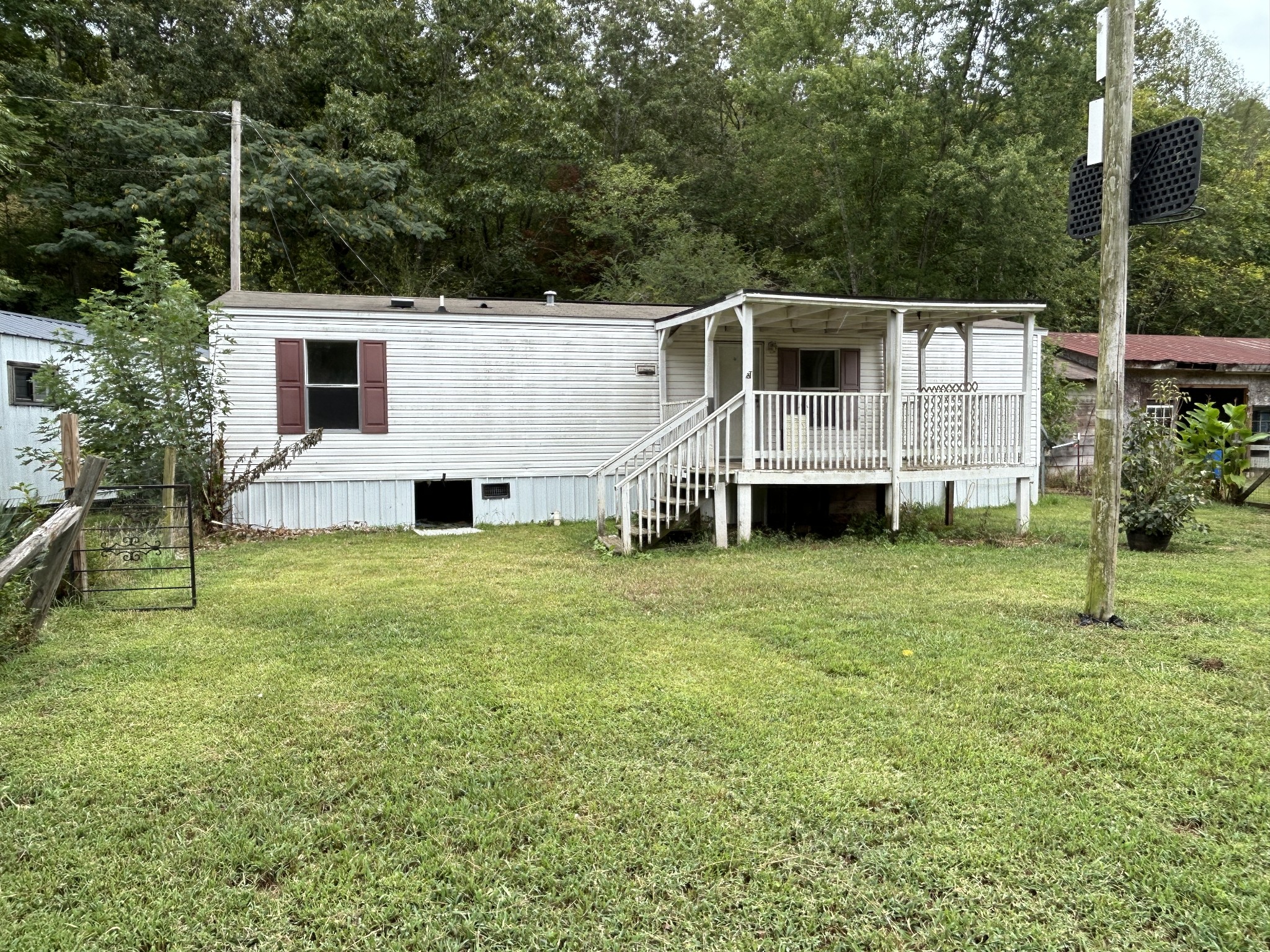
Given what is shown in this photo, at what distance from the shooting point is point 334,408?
10414 millimetres

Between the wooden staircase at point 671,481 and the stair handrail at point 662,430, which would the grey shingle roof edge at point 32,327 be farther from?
the wooden staircase at point 671,481

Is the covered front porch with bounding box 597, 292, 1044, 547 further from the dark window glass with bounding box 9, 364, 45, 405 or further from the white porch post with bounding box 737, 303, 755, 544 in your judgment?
the dark window glass with bounding box 9, 364, 45, 405

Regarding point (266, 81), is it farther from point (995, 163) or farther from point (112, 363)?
point (995, 163)

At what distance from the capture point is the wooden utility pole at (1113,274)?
465cm

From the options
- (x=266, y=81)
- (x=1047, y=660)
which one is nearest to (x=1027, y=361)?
(x=1047, y=660)

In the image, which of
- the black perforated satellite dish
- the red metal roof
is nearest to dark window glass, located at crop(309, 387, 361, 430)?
the black perforated satellite dish

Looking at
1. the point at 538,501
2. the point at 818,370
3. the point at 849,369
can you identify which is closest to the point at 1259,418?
the point at 849,369

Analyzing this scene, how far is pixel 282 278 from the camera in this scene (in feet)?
62.0

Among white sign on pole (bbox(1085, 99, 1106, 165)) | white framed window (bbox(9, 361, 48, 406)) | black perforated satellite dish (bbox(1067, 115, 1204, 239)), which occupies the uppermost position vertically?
white sign on pole (bbox(1085, 99, 1106, 165))

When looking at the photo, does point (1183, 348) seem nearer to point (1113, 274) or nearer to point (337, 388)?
point (1113, 274)

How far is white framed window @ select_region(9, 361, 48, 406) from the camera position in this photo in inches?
439

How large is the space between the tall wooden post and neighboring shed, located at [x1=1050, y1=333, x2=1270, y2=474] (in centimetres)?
1618

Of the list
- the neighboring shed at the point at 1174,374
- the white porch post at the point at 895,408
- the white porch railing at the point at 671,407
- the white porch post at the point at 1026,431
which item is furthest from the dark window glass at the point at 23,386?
the neighboring shed at the point at 1174,374

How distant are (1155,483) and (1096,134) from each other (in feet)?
15.6
